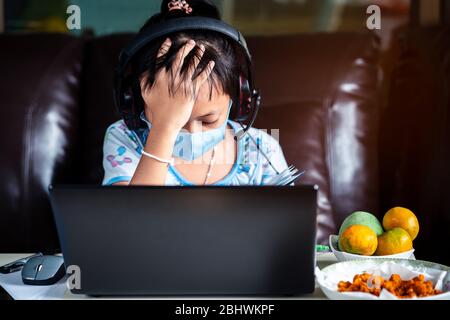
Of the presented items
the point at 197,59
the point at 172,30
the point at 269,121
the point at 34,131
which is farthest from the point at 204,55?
the point at 34,131

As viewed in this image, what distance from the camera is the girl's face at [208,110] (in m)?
1.41

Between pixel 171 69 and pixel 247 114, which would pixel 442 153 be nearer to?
pixel 247 114

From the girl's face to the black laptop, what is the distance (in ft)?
1.83

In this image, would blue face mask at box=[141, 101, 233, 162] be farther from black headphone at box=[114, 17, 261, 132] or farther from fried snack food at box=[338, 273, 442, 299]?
fried snack food at box=[338, 273, 442, 299]

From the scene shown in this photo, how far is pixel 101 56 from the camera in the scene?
6.37ft

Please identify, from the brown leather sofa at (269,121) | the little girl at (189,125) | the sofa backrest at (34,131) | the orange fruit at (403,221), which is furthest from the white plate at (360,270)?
the sofa backrest at (34,131)

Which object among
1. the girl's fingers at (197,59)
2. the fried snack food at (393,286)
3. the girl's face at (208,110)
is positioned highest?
the girl's fingers at (197,59)

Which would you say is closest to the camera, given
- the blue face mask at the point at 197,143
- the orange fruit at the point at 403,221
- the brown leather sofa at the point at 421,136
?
the orange fruit at the point at 403,221

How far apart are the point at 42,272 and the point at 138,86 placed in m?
0.55

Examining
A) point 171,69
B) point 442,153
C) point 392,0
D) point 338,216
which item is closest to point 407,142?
point 442,153

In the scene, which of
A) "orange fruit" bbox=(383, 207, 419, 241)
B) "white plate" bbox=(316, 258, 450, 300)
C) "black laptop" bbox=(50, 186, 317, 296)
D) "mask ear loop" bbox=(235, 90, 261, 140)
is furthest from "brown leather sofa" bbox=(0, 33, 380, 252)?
"black laptop" bbox=(50, 186, 317, 296)

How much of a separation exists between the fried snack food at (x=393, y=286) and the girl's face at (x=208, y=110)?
0.59 metres

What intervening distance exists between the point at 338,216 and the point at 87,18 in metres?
1.02

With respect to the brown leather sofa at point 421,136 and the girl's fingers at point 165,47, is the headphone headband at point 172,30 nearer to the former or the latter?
the girl's fingers at point 165,47
